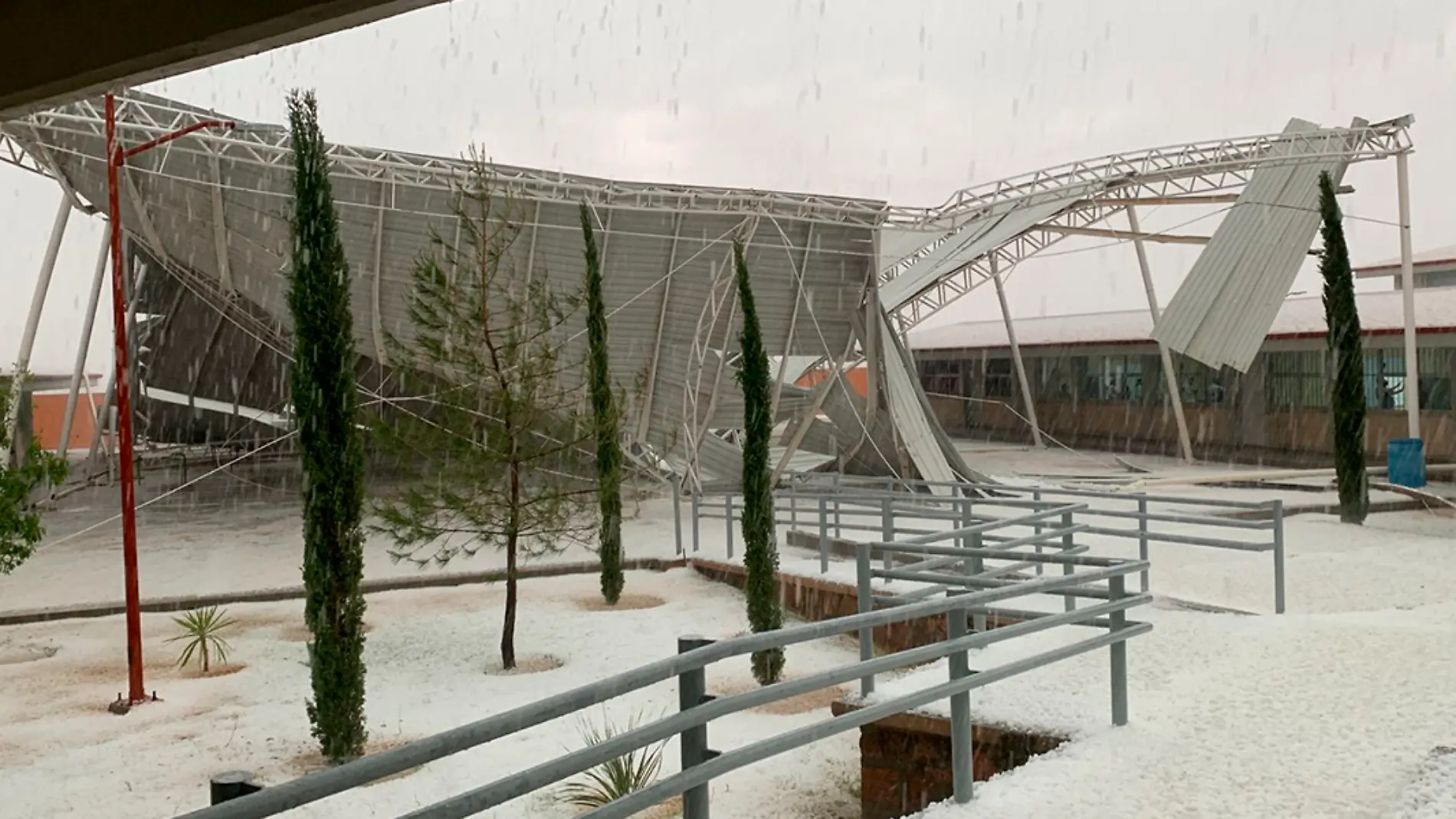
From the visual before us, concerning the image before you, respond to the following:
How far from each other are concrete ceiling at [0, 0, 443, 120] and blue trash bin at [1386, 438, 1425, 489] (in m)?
23.8

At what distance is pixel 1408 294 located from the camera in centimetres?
2519

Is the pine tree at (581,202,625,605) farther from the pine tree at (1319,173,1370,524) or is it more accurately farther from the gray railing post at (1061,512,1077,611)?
the pine tree at (1319,173,1370,524)

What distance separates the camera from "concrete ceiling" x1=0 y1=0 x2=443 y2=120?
3.65 meters

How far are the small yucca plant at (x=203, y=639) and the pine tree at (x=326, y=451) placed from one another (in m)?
3.08

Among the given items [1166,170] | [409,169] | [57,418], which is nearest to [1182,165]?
A: [1166,170]

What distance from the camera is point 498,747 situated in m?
10.6

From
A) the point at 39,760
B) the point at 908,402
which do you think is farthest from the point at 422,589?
the point at 908,402

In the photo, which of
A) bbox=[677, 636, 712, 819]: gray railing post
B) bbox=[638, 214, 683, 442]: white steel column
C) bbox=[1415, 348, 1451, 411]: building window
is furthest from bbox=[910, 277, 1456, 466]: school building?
bbox=[677, 636, 712, 819]: gray railing post

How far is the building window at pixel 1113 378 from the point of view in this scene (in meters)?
40.1

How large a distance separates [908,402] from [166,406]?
80.3ft

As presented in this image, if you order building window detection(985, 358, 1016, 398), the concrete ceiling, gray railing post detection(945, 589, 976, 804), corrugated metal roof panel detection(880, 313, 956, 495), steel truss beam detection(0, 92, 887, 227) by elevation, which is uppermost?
steel truss beam detection(0, 92, 887, 227)

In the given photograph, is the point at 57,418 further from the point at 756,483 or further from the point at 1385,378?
the point at 756,483

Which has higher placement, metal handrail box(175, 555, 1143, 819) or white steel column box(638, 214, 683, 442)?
white steel column box(638, 214, 683, 442)

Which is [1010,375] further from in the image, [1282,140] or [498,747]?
[498,747]
